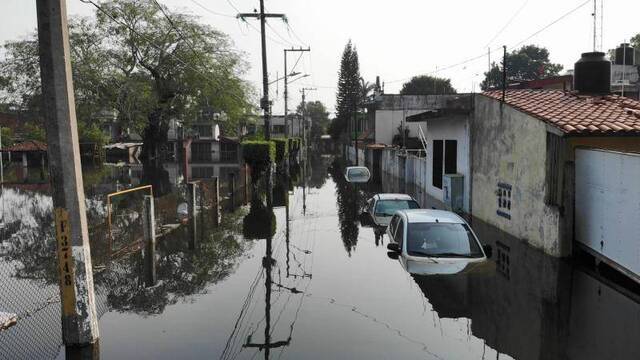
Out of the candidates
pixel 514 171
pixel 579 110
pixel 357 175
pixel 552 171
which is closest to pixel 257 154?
pixel 357 175

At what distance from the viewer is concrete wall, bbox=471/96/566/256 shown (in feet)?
46.9

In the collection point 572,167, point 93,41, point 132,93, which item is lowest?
point 572,167

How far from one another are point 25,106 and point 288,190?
108 feet

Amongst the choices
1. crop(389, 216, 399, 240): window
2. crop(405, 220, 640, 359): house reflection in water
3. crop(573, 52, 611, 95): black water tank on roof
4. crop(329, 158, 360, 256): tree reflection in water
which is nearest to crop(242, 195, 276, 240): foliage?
crop(329, 158, 360, 256): tree reflection in water

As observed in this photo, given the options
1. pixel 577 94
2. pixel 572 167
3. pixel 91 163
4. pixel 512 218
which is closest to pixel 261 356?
pixel 572 167

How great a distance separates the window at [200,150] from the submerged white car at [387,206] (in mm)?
57278

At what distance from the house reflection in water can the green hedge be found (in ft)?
71.6

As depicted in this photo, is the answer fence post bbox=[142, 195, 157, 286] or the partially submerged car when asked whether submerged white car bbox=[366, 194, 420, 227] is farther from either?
the partially submerged car

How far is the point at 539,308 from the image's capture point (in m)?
9.62

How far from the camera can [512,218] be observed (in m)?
16.6

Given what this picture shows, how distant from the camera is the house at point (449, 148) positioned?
840 inches

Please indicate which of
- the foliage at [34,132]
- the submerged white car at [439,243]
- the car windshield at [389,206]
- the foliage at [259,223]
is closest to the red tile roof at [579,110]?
the submerged white car at [439,243]

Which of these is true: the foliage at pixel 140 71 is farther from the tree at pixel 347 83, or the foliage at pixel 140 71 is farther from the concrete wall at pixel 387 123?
the tree at pixel 347 83

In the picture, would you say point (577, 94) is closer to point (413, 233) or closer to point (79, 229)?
point (413, 233)
